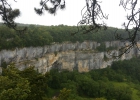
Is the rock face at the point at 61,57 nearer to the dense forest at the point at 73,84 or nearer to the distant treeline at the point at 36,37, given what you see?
the distant treeline at the point at 36,37

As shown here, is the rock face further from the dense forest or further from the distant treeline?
the dense forest

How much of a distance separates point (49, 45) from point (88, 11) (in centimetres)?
3130

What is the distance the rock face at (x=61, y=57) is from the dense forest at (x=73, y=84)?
4.23ft

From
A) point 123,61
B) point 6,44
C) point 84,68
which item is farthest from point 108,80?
point 6,44

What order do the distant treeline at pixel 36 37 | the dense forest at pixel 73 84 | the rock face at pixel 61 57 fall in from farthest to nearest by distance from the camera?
1. the rock face at pixel 61 57
2. the distant treeline at pixel 36 37
3. the dense forest at pixel 73 84

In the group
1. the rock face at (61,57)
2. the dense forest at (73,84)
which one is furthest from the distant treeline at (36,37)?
the dense forest at (73,84)

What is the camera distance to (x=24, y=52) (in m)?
30.7

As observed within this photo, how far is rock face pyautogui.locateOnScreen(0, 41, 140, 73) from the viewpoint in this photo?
29.7 meters

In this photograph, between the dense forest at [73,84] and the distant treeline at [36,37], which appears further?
the distant treeline at [36,37]

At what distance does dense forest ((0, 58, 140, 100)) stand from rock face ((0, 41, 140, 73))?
129 cm

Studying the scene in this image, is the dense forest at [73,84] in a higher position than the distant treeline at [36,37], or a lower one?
lower

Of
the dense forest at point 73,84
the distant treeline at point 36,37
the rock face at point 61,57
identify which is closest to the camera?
the dense forest at point 73,84

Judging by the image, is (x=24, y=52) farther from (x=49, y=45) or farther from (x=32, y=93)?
(x=32, y=93)

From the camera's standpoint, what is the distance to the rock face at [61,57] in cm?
2972
